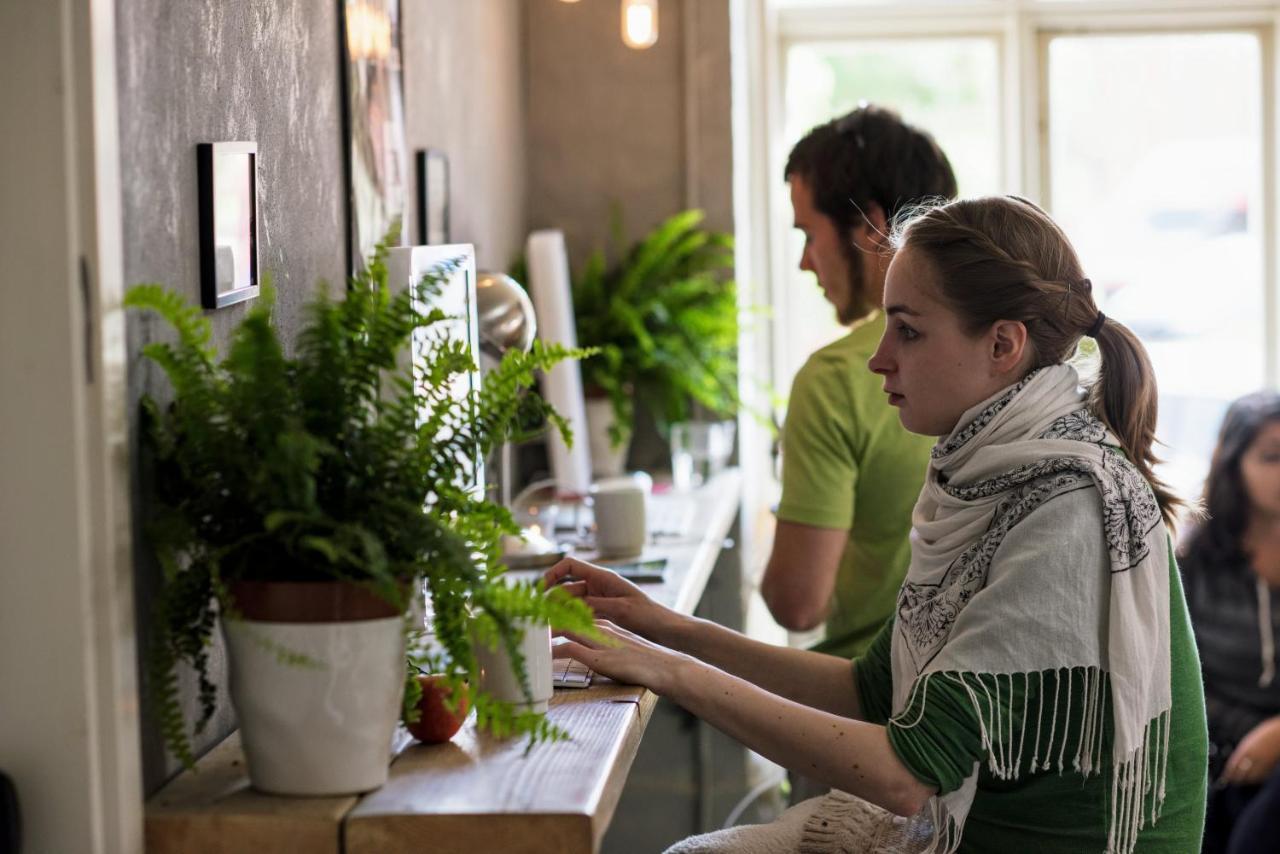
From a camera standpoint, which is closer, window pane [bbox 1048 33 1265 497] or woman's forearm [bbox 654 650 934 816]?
woman's forearm [bbox 654 650 934 816]

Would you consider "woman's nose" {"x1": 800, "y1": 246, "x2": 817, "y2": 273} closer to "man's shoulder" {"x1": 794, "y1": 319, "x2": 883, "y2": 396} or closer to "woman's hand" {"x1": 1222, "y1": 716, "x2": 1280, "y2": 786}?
"man's shoulder" {"x1": 794, "y1": 319, "x2": 883, "y2": 396}

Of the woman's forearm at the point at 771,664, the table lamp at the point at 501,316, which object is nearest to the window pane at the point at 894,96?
the table lamp at the point at 501,316

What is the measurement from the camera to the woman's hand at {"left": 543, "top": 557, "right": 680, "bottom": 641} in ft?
6.26

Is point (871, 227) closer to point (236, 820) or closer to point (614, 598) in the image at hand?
point (614, 598)

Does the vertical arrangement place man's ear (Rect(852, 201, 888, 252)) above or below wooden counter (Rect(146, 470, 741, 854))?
above

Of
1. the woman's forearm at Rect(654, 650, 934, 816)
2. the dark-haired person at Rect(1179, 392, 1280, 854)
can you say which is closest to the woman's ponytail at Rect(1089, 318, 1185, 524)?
the woman's forearm at Rect(654, 650, 934, 816)

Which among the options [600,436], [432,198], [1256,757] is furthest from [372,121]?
[1256,757]

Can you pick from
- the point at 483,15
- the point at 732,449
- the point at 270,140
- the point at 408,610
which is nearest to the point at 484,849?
the point at 408,610

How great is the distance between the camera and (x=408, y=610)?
4.30ft

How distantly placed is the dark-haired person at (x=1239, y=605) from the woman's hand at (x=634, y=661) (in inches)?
71.5

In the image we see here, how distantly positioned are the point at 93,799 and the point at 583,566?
784 millimetres

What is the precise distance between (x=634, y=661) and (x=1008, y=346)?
55 centimetres

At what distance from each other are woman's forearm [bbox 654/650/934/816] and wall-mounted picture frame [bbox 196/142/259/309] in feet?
2.03

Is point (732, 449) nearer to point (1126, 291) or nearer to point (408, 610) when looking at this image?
point (1126, 291)
